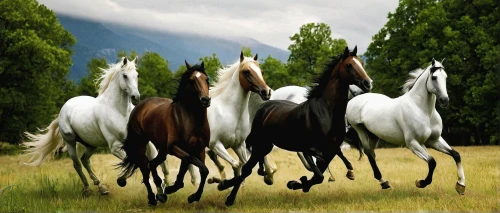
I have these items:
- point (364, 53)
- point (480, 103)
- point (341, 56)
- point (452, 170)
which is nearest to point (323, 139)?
point (341, 56)

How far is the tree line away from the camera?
88.3 ft

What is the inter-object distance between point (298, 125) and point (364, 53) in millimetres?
31074

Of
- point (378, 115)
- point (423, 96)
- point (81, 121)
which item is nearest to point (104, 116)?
point (81, 121)

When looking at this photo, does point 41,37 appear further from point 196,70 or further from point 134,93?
point 196,70

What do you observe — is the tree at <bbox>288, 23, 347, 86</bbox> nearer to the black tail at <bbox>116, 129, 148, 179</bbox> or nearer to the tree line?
the tree line

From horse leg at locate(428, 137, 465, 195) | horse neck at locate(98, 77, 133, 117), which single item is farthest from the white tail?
horse leg at locate(428, 137, 465, 195)

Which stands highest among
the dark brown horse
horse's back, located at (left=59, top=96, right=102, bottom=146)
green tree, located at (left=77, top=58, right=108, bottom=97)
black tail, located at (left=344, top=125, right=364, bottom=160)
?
the dark brown horse

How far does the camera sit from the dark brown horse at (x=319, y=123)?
25.8ft

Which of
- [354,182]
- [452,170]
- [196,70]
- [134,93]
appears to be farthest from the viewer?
[452,170]

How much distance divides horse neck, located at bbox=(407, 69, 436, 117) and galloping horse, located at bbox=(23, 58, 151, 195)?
5.29m

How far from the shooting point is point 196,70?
774 cm

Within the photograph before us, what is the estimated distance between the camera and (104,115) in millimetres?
9719

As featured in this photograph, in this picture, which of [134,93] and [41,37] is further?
[41,37]

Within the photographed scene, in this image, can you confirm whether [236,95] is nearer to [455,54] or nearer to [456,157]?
[456,157]
